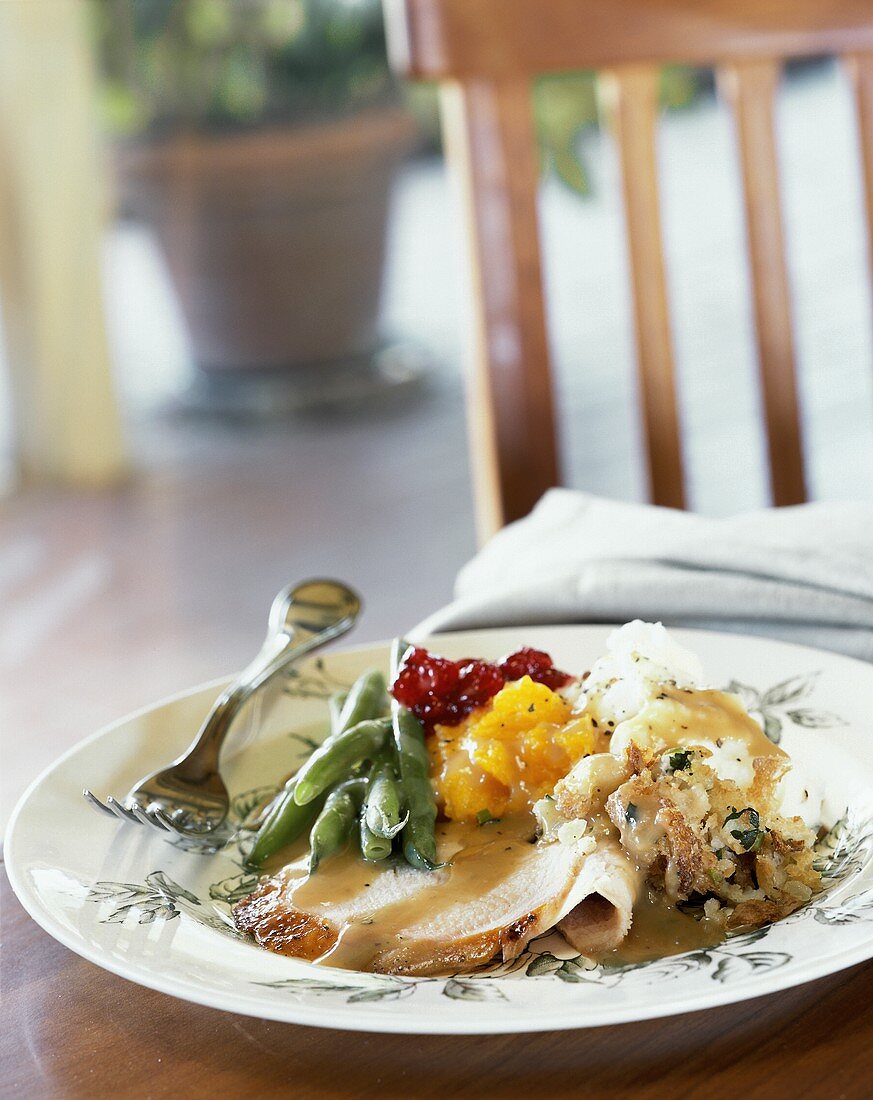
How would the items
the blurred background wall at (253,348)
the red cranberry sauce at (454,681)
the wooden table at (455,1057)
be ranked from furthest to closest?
the blurred background wall at (253,348) → the red cranberry sauce at (454,681) → the wooden table at (455,1057)

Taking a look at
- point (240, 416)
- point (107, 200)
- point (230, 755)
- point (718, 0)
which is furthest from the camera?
point (240, 416)

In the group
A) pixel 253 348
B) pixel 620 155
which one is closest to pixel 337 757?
pixel 620 155

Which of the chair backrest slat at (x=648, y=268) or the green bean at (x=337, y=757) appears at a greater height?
the chair backrest slat at (x=648, y=268)

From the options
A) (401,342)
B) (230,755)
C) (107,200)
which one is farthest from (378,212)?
(230,755)

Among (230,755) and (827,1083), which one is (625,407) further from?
(827,1083)

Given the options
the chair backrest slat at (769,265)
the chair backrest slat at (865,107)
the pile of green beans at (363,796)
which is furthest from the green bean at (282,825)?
the chair backrest slat at (865,107)

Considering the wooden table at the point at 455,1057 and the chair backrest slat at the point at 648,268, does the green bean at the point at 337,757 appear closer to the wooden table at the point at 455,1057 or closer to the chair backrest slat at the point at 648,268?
the wooden table at the point at 455,1057
